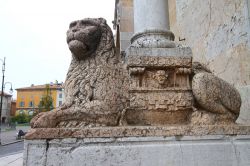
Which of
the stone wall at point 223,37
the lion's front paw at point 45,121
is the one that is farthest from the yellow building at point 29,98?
the lion's front paw at point 45,121

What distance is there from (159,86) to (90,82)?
82 centimetres

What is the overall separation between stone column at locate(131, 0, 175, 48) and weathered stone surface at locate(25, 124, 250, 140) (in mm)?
1176

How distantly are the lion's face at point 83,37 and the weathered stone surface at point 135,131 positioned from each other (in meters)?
0.90

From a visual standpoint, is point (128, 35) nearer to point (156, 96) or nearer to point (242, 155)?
point (156, 96)

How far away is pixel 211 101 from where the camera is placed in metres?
2.82

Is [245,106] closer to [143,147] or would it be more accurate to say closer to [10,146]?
[143,147]

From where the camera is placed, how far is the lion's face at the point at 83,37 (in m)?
2.78

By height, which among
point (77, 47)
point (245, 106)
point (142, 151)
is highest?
point (77, 47)

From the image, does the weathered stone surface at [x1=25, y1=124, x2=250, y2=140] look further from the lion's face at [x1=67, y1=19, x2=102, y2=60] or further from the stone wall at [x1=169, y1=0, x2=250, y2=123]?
the stone wall at [x1=169, y1=0, x2=250, y2=123]

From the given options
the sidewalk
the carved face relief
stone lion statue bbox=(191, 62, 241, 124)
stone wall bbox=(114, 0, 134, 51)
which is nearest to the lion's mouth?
the carved face relief

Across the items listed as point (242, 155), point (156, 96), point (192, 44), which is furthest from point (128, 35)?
point (242, 155)

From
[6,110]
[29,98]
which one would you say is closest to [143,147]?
[6,110]

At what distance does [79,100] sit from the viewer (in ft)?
8.83

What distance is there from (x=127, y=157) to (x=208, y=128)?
92 cm
